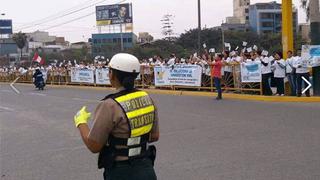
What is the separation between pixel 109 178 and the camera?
3529 millimetres

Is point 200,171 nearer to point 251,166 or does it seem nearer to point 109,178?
point 251,166

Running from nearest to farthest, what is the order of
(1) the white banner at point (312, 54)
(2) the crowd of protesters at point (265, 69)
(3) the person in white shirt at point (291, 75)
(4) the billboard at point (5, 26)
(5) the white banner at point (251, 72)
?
(1) the white banner at point (312, 54) → (2) the crowd of protesters at point (265, 69) → (3) the person in white shirt at point (291, 75) → (5) the white banner at point (251, 72) → (4) the billboard at point (5, 26)

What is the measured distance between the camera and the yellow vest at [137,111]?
3.49 meters

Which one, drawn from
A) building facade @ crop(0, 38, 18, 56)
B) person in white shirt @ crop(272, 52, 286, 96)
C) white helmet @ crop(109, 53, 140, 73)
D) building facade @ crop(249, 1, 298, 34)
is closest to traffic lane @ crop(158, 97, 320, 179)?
person in white shirt @ crop(272, 52, 286, 96)

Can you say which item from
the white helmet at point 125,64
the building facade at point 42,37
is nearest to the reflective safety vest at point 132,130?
the white helmet at point 125,64

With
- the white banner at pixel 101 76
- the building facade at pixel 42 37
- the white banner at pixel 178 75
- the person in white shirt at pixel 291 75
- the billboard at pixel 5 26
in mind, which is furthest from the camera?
the building facade at pixel 42 37

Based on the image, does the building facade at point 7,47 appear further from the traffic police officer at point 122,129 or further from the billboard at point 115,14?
the traffic police officer at point 122,129

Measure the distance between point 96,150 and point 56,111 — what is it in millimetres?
13591

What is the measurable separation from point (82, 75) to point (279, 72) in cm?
1731

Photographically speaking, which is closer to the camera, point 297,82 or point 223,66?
point 297,82

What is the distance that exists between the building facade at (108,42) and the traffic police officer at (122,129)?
80697 mm

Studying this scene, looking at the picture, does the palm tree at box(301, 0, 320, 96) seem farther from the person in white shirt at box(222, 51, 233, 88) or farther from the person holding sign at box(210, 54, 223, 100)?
the person in white shirt at box(222, 51, 233, 88)

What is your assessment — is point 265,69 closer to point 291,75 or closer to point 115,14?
point 291,75

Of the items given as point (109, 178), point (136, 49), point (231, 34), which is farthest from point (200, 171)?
point (136, 49)
